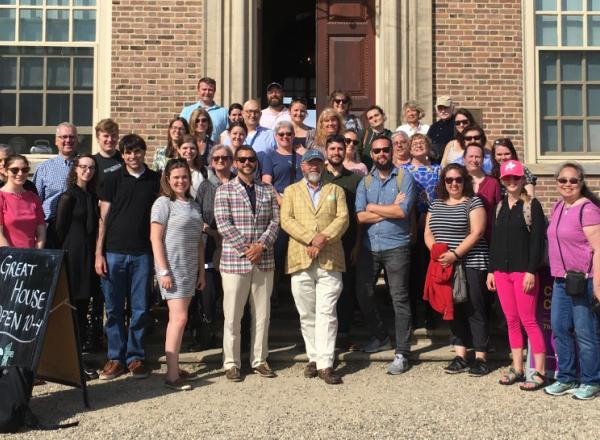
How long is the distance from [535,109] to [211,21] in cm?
447

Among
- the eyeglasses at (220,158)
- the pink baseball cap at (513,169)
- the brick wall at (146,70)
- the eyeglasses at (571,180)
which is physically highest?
the brick wall at (146,70)

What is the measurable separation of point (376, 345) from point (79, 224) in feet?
9.22

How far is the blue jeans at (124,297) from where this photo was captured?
5684 mm

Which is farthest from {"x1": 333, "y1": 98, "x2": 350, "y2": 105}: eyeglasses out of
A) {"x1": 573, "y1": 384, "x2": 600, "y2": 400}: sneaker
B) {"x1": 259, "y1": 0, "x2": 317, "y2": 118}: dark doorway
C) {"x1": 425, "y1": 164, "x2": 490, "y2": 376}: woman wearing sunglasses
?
{"x1": 259, "y1": 0, "x2": 317, "y2": 118}: dark doorway

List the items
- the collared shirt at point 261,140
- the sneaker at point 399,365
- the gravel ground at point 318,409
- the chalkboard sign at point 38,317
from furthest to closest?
the collared shirt at point 261,140
the sneaker at point 399,365
the chalkboard sign at point 38,317
the gravel ground at point 318,409

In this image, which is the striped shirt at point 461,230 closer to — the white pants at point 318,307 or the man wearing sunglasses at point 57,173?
the white pants at point 318,307

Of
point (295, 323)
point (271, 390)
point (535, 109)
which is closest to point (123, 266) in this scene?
point (271, 390)

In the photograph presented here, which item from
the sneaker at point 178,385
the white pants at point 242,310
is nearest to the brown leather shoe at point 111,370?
the sneaker at point 178,385

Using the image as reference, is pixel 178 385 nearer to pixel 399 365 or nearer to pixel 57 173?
pixel 399 365

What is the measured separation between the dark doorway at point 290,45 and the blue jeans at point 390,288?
7754 millimetres

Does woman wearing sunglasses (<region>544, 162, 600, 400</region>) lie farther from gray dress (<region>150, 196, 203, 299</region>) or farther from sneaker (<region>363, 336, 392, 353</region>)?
gray dress (<region>150, 196, 203, 299</region>)

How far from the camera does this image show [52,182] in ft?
20.3

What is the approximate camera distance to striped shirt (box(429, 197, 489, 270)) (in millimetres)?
5844

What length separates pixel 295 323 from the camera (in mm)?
6945
